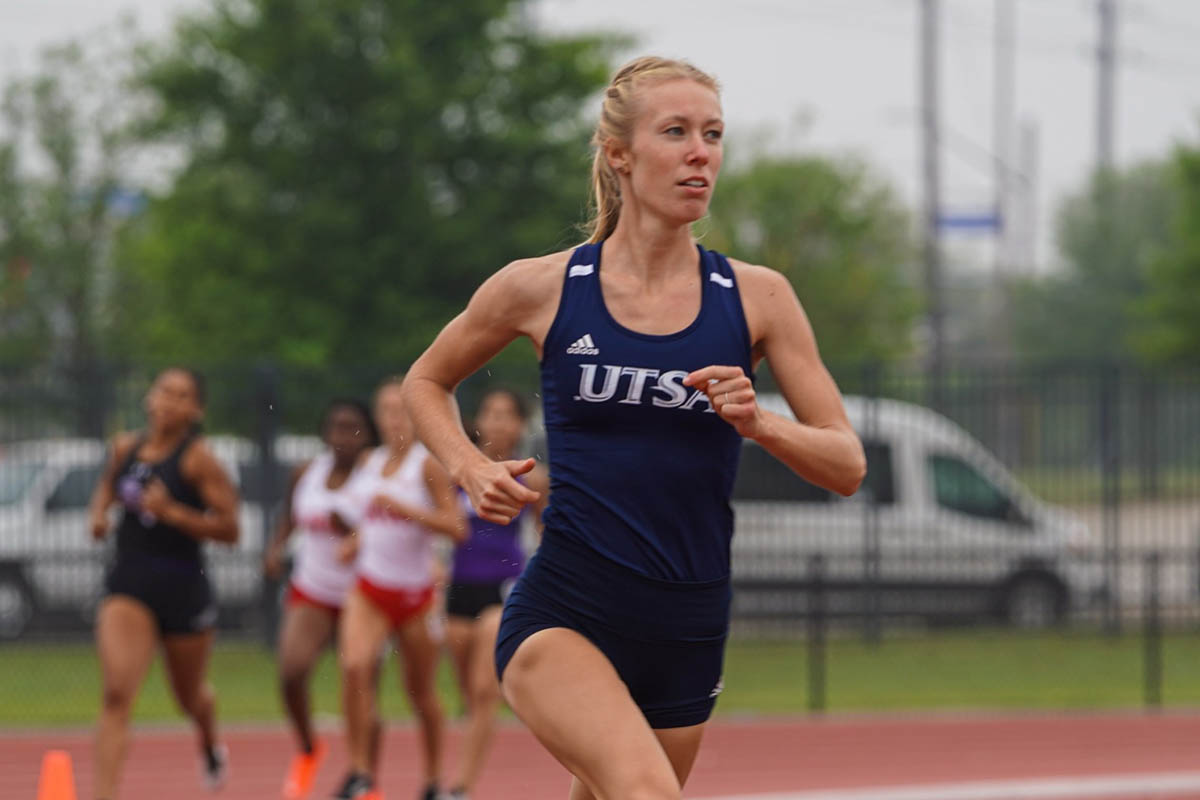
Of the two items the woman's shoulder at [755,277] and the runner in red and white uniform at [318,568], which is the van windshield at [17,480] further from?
the woman's shoulder at [755,277]

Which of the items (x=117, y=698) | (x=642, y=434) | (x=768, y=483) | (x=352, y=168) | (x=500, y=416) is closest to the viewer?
(x=642, y=434)

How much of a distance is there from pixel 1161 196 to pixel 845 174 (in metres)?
34.4

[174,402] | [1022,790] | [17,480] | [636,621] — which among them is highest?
[174,402]

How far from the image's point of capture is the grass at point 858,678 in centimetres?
1515

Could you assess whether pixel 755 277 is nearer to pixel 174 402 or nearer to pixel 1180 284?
pixel 174 402

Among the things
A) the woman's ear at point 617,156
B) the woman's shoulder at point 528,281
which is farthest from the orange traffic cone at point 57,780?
the woman's ear at point 617,156

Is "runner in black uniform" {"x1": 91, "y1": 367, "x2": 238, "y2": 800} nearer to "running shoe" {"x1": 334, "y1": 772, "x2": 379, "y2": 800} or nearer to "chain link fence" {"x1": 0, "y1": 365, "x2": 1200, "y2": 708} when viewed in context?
"running shoe" {"x1": 334, "y1": 772, "x2": 379, "y2": 800}

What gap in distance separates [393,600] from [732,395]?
18.8 feet

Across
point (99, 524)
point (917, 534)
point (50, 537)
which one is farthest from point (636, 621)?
point (917, 534)

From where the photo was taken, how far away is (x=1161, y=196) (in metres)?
79.9

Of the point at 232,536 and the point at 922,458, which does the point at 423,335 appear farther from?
the point at 232,536

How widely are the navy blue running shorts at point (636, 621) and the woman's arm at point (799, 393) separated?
15.3 inches

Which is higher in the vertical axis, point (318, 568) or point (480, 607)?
point (318, 568)

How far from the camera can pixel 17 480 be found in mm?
16938
